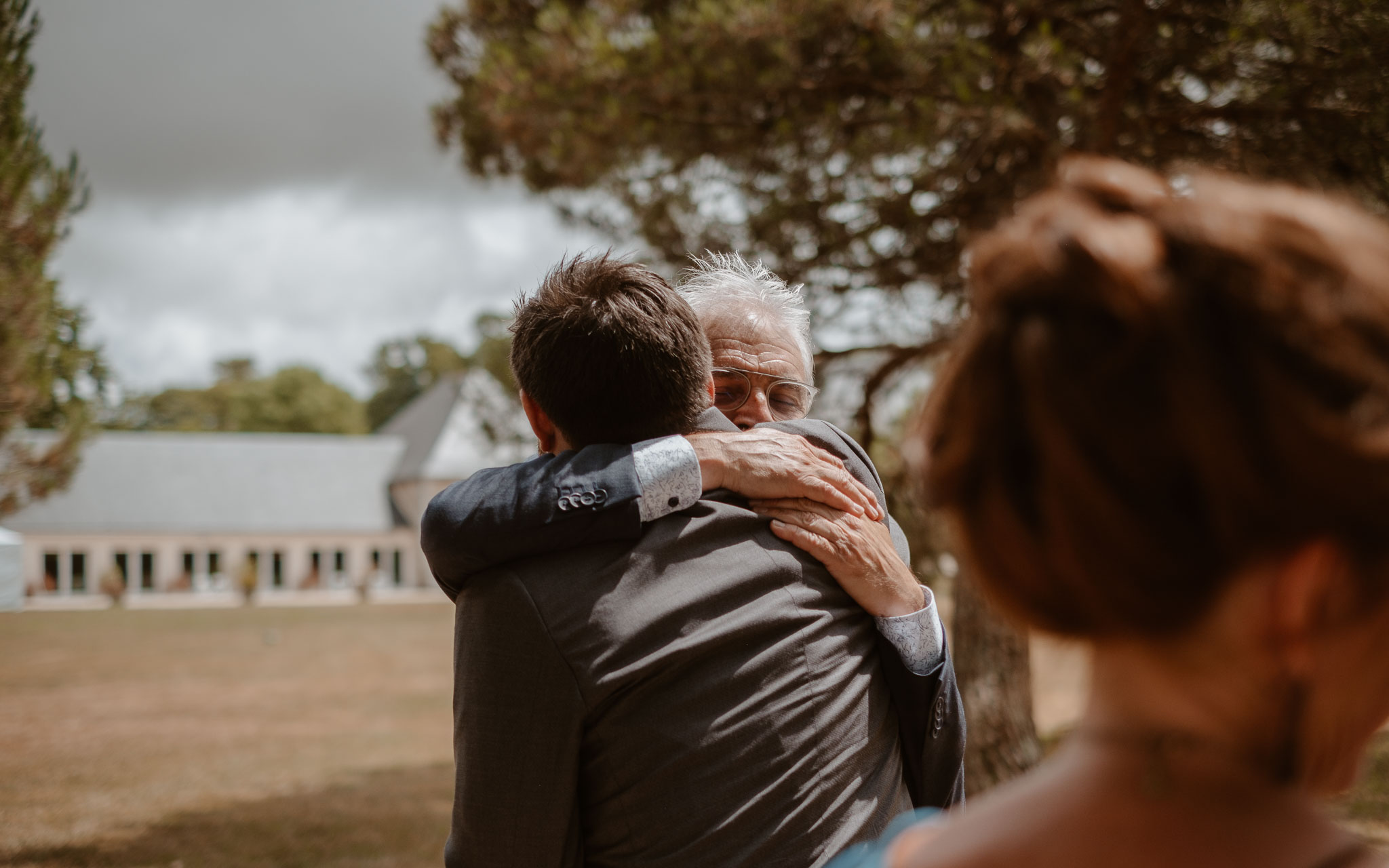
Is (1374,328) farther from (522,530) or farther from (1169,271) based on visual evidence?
(522,530)

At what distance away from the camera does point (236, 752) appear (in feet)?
41.8

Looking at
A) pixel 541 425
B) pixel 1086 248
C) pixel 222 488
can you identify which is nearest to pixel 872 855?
pixel 1086 248

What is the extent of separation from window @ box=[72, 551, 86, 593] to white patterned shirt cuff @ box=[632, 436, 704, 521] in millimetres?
50023

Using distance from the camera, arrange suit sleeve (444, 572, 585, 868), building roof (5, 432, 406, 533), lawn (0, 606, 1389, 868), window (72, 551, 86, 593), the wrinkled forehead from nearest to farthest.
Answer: suit sleeve (444, 572, 585, 868)
the wrinkled forehead
lawn (0, 606, 1389, 868)
window (72, 551, 86, 593)
building roof (5, 432, 406, 533)

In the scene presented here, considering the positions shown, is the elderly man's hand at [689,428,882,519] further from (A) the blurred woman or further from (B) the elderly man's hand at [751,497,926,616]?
(A) the blurred woman

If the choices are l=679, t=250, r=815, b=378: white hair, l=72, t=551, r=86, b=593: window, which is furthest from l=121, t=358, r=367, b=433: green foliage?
l=679, t=250, r=815, b=378: white hair

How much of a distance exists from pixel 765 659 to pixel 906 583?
0.34 meters

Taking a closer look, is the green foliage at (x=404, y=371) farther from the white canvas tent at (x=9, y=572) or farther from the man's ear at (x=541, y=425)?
the man's ear at (x=541, y=425)

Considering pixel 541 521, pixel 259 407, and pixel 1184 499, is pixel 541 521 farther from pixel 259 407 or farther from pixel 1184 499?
pixel 259 407

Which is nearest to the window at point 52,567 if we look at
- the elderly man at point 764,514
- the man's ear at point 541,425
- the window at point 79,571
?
the window at point 79,571

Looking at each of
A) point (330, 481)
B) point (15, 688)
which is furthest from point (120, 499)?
point (15, 688)

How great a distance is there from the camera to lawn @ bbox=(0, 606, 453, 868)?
8469 mm

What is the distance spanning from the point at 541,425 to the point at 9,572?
24.2m

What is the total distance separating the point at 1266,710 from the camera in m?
0.75
